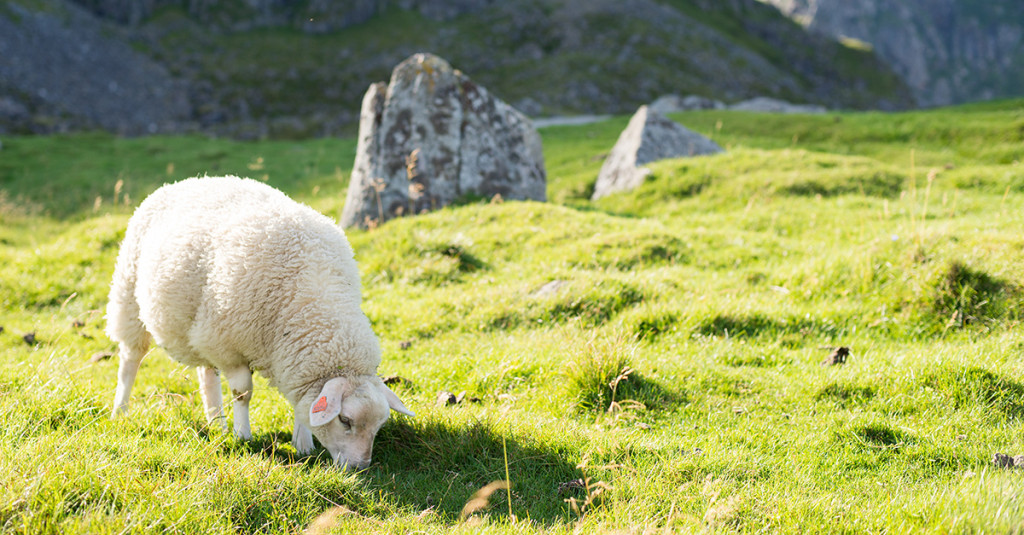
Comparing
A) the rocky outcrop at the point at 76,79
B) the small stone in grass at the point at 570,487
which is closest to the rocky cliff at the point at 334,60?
the rocky outcrop at the point at 76,79

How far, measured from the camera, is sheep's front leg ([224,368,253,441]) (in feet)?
15.2

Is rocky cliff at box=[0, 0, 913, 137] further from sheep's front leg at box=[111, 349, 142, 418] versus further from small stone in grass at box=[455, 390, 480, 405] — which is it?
small stone in grass at box=[455, 390, 480, 405]

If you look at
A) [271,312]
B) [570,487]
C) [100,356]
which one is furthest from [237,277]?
[100,356]

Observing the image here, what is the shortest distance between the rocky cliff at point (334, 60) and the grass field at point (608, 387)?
4591 centimetres

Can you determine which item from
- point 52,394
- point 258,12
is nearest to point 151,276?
point 52,394

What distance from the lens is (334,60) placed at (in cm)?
7781

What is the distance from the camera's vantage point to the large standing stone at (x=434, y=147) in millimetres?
11945

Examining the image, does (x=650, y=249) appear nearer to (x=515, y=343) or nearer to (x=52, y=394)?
(x=515, y=343)

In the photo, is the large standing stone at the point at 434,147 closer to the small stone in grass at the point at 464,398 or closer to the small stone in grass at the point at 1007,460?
the small stone in grass at the point at 464,398

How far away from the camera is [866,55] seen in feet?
375

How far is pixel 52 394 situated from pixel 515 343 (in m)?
3.95

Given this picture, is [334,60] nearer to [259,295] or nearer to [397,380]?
[397,380]

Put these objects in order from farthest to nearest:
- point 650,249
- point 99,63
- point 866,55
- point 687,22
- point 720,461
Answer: point 866,55
point 687,22
point 99,63
point 650,249
point 720,461

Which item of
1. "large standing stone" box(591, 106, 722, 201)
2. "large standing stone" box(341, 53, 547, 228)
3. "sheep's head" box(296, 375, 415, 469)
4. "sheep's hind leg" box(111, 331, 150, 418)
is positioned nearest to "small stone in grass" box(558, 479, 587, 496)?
"sheep's head" box(296, 375, 415, 469)
